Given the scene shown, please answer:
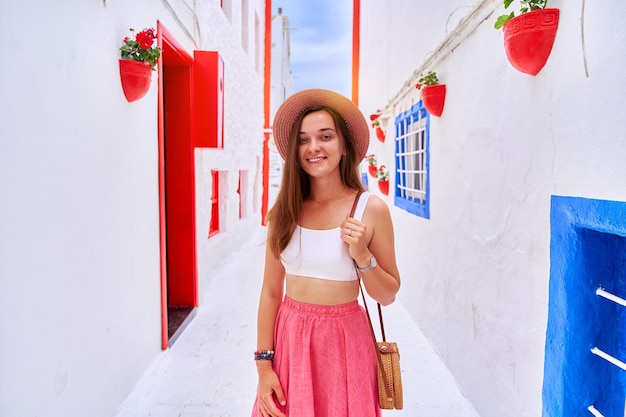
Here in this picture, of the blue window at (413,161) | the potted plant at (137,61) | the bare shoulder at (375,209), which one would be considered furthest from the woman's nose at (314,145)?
the blue window at (413,161)

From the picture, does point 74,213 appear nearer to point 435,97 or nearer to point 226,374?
point 226,374

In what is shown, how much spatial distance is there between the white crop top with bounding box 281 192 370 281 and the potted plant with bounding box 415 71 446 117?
234 cm

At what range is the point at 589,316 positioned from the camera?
168 centimetres

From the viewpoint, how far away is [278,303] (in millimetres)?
1679

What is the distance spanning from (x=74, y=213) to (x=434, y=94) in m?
2.78

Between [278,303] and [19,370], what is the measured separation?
1.03 metres

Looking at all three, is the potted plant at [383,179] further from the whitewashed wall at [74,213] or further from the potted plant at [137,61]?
the potted plant at [137,61]

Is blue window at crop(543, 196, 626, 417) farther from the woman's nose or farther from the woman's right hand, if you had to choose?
the woman's right hand

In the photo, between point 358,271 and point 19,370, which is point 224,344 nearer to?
point 19,370

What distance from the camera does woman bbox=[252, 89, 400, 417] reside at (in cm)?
146

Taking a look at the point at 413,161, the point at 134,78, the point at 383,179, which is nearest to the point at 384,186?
the point at 383,179

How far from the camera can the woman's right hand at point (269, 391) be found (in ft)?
4.98

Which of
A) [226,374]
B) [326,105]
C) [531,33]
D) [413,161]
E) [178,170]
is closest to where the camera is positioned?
[326,105]

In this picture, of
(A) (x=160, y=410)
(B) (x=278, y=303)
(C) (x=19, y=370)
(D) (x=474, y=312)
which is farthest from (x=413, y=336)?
(C) (x=19, y=370)
